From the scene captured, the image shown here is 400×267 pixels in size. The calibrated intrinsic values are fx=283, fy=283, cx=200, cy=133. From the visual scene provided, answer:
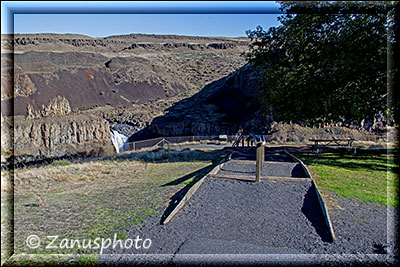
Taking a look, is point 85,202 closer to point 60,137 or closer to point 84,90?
point 60,137

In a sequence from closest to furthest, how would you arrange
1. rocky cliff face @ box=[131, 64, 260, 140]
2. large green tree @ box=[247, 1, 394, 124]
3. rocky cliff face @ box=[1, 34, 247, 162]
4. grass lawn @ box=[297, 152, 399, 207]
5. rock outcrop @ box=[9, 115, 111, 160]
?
grass lawn @ box=[297, 152, 399, 207]
large green tree @ box=[247, 1, 394, 124]
rock outcrop @ box=[9, 115, 111, 160]
rocky cliff face @ box=[1, 34, 247, 162]
rocky cliff face @ box=[131, 64, 260, 140]

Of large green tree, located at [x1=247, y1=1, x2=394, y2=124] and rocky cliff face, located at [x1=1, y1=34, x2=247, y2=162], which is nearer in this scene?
large green tree, located at [x1=247, y1=1, x2=394, y2=124]

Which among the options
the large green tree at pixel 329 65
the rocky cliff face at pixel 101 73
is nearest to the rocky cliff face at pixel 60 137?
the rocky cliff face at pixel 101 73

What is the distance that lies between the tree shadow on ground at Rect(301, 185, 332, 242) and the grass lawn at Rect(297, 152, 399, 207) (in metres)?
1.18

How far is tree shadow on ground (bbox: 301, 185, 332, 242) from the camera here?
4.78 meters

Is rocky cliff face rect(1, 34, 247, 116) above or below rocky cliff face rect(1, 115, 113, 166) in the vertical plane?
above

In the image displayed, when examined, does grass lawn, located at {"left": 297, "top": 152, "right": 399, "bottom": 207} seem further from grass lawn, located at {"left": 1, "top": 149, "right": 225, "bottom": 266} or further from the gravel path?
grass lawn, located at {"left": 1, "top": 149, "right": 225, "bottom": 266}

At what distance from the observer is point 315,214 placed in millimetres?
5637

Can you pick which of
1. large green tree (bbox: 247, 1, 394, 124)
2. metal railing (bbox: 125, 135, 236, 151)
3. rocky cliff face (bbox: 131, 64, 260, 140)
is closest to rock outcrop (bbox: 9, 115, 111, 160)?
metal railing (bbox: 125, 135, 236, 151)

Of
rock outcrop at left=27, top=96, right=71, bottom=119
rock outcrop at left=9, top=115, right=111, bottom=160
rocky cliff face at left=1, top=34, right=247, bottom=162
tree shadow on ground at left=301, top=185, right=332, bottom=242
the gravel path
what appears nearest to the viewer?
the gravel path

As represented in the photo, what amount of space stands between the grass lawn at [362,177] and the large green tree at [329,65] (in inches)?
85.6

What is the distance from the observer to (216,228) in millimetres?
4973

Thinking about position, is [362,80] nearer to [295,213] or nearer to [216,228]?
[295,213]

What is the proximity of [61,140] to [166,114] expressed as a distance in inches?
616
